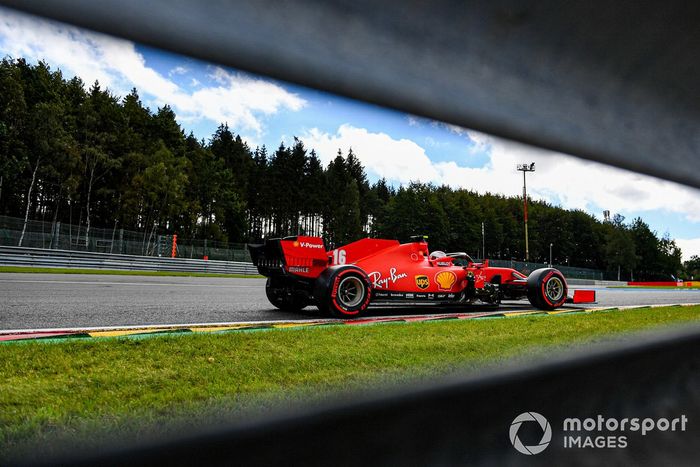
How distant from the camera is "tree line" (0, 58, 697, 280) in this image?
1031 mm

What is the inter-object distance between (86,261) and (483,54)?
19409mm

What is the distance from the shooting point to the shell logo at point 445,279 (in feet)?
20.1

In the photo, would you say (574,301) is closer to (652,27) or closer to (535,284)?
(535,284)

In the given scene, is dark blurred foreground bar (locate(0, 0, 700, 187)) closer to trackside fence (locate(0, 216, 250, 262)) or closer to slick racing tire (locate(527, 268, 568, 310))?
trackside fence (locate(0, 216, 250, 262))

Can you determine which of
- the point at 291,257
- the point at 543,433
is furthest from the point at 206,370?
the point at 291,257

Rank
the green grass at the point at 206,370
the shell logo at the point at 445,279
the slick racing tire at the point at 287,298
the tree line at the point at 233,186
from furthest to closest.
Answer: the shell logo at the point at 445,279
the slick racing tire at the point at 287,298
the tree line at the point at 233,186
the green grass at the point at 206,370

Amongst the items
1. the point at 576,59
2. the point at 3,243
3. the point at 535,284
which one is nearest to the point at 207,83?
the point at 576,59

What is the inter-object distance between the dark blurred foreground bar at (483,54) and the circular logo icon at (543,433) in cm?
51

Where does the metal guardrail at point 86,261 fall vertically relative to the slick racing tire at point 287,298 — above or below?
above

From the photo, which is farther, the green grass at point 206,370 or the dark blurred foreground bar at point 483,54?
the green grass at point 206,370

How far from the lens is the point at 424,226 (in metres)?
1.63

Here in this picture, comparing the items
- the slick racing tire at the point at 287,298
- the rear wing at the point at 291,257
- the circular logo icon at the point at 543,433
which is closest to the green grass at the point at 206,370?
the circular logo icon at the point at 543,433

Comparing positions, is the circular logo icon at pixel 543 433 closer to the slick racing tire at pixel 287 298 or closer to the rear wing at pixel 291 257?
the rear wing at pixel 291 257

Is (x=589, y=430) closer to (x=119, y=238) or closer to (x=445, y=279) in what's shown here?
(x=119, y=238)
